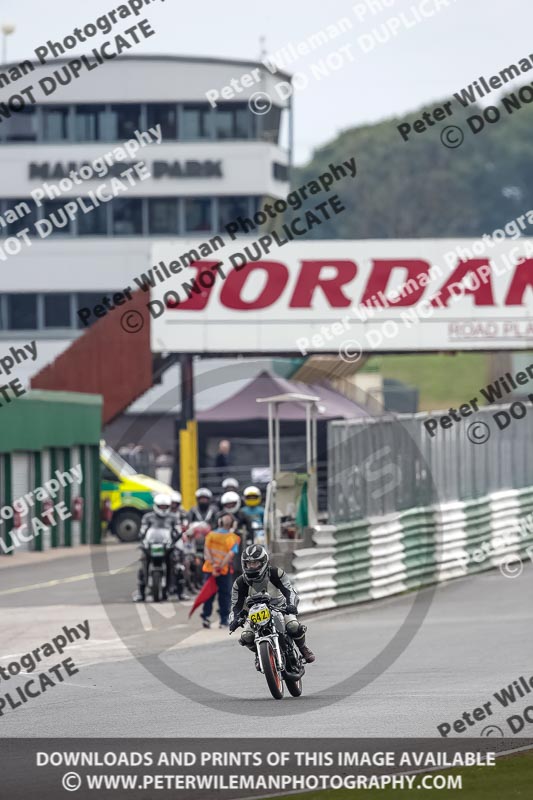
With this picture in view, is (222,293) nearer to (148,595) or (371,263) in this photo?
(371,263)

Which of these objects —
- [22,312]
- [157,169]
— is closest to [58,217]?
[22,312]

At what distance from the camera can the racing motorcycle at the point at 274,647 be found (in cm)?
1380

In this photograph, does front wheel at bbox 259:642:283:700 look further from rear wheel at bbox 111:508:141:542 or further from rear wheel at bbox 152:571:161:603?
rear wheel at bbox 111:508:141:542

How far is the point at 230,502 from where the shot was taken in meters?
22.1

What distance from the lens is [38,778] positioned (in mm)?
10391

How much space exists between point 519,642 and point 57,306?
4845 cm

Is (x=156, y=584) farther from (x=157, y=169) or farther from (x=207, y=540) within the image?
(x=157, y=169)

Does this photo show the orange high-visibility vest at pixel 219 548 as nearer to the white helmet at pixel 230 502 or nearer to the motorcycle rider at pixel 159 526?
the white helmet at pixel 230 502

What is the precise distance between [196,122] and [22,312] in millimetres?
9784

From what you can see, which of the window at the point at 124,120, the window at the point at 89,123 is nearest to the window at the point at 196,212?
the window at the point at 124,120

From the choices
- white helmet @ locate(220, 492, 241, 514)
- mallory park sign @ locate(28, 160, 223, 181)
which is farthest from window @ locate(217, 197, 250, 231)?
white helmet @ locate(220, 492, 241, 514)

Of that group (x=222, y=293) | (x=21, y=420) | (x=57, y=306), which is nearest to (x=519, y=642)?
(x=21, y=420)

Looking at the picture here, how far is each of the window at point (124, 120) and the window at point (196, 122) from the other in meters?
1.80

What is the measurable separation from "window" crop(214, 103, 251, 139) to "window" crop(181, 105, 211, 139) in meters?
0.36
